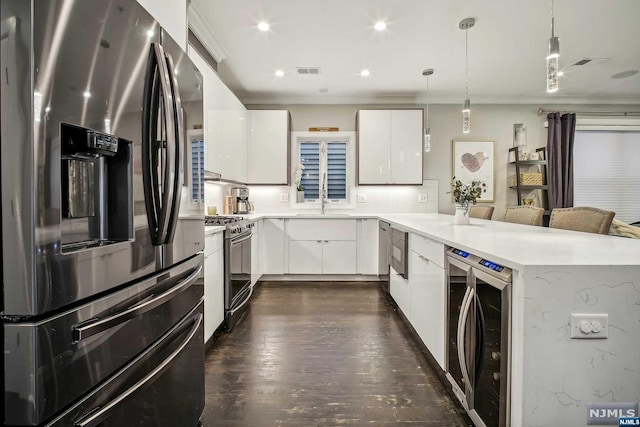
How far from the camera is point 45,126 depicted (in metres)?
0.67

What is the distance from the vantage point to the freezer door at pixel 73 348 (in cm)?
65

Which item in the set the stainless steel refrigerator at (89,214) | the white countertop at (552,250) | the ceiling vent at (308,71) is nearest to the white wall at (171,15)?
the stainless steel refrigerator at (89,214)

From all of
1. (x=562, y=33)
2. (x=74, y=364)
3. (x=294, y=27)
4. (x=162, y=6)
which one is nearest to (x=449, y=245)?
(x=74, y=364)

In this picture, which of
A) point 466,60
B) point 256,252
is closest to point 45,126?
point 256,252

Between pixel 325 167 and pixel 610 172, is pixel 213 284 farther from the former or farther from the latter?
pixel 610 172

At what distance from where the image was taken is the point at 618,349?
1112 mm

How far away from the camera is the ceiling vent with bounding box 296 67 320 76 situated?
12.8ft

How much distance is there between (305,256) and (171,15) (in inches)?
129

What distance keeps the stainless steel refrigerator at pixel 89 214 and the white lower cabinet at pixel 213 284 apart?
103 cm

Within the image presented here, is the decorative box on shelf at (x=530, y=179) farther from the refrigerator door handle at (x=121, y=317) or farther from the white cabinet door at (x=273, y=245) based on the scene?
the refrigerator door handle at (x=121, y=317)

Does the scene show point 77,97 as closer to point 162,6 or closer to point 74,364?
point 74,364

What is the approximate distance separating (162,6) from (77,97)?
0.98 meters

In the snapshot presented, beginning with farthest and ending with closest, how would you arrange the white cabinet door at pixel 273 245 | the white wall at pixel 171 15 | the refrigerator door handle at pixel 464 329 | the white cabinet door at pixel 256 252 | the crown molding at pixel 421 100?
1. the crown molding at pixel 421 100
2. the white cabinet door at pixel 273 245
3. the white cabinet door at pixel 256 252
4. the refrigerator door handle at pixel 464 329
5. the white wall at pixel 171 15

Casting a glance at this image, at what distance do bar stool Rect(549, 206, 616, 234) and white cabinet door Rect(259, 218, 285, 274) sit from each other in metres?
2.98
